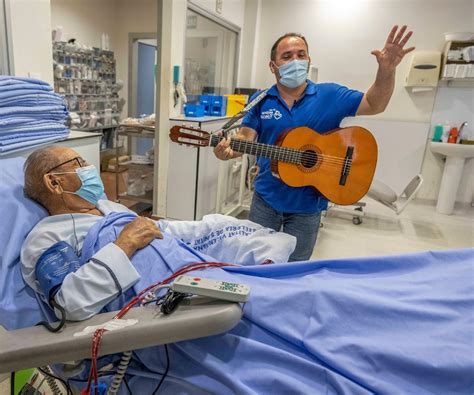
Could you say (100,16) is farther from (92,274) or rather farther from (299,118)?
(92,274)

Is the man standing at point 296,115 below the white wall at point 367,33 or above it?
below

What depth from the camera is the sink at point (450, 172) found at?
151 inches

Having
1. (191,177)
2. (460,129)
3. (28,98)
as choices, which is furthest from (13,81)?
(460,129)

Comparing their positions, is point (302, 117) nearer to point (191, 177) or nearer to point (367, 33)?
point (191, 177)

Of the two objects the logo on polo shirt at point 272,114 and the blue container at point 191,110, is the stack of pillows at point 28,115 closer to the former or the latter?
the logo on polo shirt at point 272,114

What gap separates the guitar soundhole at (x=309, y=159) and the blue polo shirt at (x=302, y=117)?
11 centimetres

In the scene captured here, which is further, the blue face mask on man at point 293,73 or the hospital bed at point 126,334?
the blue face mask on man at point 293,73

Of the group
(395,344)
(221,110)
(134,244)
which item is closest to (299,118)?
(134,244)

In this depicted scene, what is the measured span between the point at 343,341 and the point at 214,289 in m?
0.32

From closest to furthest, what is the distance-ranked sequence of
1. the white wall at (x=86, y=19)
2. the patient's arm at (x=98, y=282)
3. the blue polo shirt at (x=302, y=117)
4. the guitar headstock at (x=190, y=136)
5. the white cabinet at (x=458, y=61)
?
the patient's arm at (x=98, y=282), the blue polo shirt at (x=302, y=117), the guitar headstock at (x=190, y=136), the white cabinet at (x=458, y=61), the white wall at (x=86, y=19)

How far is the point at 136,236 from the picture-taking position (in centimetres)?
104

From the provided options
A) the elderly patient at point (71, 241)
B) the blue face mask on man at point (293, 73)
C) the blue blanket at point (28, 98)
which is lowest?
the elderly patient at point (71, 241)

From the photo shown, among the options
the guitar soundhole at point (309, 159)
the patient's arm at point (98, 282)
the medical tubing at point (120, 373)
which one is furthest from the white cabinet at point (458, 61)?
the medical tubing at point (120, 373)

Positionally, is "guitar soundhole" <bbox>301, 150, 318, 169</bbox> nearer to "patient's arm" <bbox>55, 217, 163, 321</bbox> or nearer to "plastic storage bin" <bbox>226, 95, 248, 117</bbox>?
"patient's arm" <bbox>55, 217, 163, 321</bbox>
